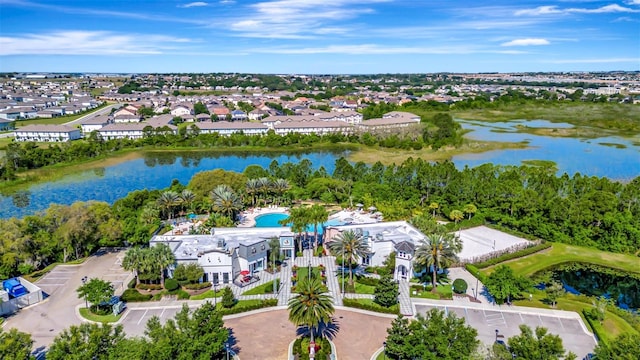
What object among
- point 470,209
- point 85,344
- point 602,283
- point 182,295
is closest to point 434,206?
point 470,209

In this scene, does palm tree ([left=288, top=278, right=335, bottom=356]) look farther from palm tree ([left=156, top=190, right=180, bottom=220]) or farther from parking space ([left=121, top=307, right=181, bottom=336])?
palm tree ([left=156, top=190, right=180, bottom=220])

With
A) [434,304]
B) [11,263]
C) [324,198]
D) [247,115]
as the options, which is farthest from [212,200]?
[247,115]

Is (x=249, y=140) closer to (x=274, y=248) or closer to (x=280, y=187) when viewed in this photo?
(x=280, y=187)

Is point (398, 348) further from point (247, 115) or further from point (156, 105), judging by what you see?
point (156, 105)

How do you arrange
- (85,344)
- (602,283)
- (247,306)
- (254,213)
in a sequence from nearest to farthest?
(85,344) < (247,306) < (602,283) < (254,213)

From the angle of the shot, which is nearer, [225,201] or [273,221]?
[225,201]
